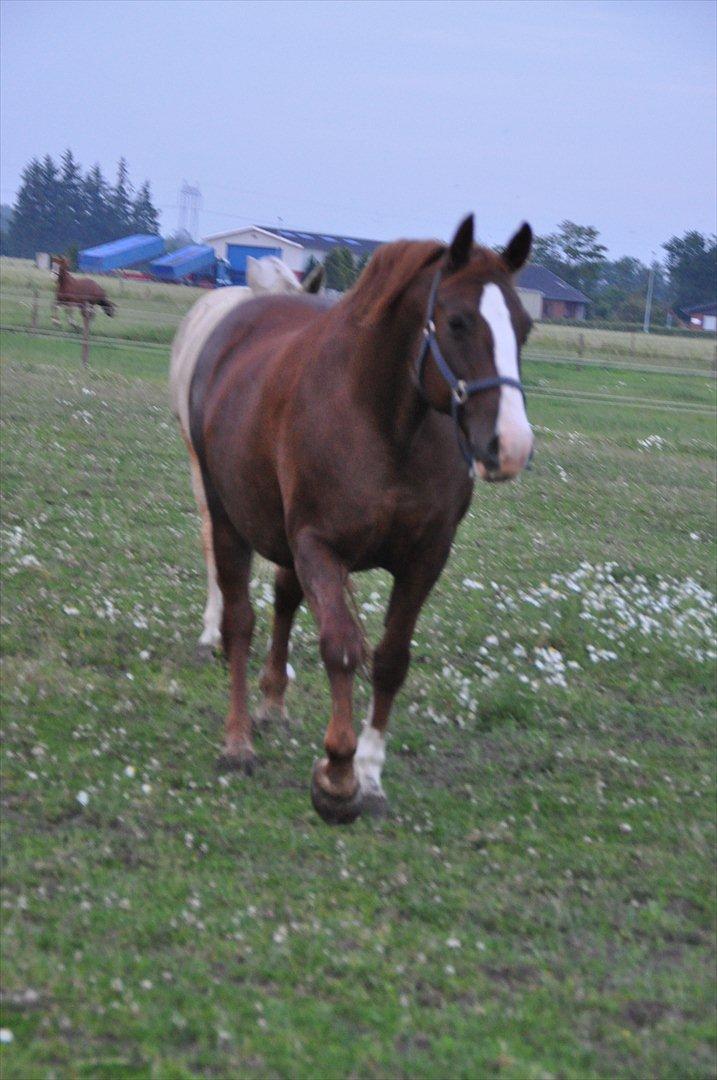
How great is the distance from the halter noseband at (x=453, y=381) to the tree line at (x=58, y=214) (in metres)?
95.5

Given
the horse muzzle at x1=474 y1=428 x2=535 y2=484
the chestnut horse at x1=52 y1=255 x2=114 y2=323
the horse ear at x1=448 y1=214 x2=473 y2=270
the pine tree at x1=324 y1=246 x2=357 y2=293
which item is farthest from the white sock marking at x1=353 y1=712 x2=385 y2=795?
the pine tree at x1=324 y1=246 x2=357 y2=293

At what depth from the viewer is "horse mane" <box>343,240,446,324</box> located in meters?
4.72

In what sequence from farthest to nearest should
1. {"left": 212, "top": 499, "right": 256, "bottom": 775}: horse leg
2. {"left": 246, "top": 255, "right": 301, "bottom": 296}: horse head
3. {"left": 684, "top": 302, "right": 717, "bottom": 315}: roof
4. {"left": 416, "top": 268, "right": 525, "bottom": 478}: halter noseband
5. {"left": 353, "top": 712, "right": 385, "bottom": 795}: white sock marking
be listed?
{"left": 684, "top": 302, "right": 717, "bottom": 315}: roof < {"left": 246, "top": 255, "right": 301, "bottom": 296}: horse head < {"left": 212, "top": 499, "right": 256, "bottom": 775}: horse leg < {"left": 353, "top": 712, "right": 385, "bottom": 795}: white sock marking < {"left": 416, "top": 268, "right": 525, "bottom": 478}: halter noseband

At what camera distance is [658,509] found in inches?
525

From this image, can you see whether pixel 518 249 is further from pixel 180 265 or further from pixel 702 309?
pixel 702 309

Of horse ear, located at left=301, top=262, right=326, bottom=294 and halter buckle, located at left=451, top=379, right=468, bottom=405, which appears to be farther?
horse ear, located at left=301, top=262, right=326, bottom=294

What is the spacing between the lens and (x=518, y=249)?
4.55 m

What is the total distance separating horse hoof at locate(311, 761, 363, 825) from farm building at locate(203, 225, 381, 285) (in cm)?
6639

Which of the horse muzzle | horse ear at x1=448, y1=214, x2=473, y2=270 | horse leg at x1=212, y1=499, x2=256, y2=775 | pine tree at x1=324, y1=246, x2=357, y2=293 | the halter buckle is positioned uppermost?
pine tree at x1=324, y1=246, x2=357, y2=293

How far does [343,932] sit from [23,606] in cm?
407

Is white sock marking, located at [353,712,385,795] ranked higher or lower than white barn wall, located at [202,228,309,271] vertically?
lower

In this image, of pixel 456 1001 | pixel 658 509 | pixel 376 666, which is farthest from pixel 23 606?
pixel 658 509

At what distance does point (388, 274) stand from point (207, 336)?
87.1 inches

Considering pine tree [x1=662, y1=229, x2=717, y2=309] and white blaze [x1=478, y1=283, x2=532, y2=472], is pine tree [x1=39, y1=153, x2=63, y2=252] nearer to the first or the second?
pine tree [x1=662, y1=229, x2=717, y2=309]
